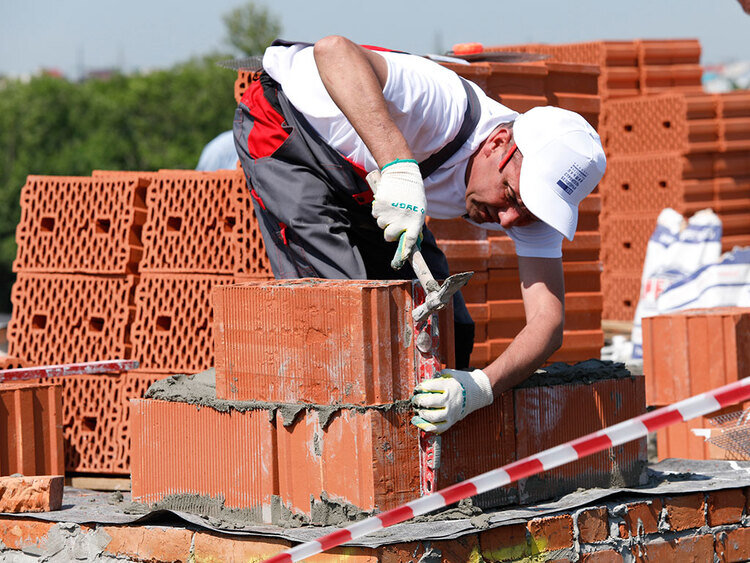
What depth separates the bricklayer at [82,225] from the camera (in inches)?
201

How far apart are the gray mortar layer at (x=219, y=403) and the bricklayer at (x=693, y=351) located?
2307 millimetres

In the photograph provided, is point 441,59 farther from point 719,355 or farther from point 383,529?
point 383,529

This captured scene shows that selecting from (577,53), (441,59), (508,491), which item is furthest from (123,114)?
(508,491)

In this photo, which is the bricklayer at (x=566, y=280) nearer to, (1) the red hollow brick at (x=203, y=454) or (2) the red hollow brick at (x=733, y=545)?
(2) the red hollow brick at (x=733, y=545)

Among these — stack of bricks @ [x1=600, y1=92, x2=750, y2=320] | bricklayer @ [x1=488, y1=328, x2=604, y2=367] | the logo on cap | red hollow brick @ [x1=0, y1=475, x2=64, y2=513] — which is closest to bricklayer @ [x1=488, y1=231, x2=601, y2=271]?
bricklayer @ [x1=488, y1=328, x2=604, y2=367]

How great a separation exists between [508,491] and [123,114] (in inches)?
1244

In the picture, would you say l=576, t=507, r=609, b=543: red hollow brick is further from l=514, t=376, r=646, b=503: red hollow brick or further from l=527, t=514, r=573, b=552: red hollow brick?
l=514, t=376, r=646, b=503: red hollow brick

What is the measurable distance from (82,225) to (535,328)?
266 centimetres

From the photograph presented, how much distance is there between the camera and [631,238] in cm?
1129

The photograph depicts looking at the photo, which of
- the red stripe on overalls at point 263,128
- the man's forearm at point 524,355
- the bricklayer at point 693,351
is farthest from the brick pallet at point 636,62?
the man's forearm at point 524,355

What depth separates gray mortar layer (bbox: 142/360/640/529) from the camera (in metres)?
3.09

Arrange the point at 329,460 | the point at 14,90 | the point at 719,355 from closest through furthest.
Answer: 1. the point at 329,460
2. the point at 719,355
3. the point at 14,90

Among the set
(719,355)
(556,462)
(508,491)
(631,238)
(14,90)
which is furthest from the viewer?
(14,90)

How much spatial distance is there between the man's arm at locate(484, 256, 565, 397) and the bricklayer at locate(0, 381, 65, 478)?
204cm
